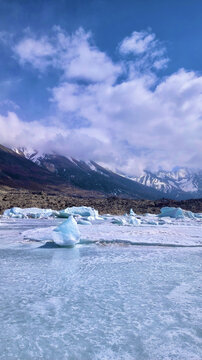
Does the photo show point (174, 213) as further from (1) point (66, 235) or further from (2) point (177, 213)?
(1) point (66, 235)

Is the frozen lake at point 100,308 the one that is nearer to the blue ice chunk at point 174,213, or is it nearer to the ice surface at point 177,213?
the blue ice chunk at point 174,213

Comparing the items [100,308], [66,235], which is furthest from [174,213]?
[100,308]

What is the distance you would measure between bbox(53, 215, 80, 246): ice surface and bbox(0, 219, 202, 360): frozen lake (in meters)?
1.55

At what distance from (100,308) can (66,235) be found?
468 cm

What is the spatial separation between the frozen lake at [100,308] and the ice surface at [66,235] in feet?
5.09

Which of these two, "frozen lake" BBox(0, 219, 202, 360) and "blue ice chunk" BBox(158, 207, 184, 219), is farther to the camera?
"blue ice chunk" BBox(158, 207, 184, 219)

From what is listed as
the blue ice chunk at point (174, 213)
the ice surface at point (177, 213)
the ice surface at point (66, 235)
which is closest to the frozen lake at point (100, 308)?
the ice surface at point (66, 235)

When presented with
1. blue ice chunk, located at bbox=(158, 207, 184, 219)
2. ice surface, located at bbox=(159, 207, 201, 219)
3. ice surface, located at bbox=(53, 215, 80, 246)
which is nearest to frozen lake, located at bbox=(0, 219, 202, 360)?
→ ice surface, located at bbox=(53, 215, 80, 246)

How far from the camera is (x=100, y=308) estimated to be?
10.9ft

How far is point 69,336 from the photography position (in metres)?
2.64

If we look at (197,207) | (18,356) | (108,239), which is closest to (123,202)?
(197,207)

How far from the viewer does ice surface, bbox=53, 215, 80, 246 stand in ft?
25.5

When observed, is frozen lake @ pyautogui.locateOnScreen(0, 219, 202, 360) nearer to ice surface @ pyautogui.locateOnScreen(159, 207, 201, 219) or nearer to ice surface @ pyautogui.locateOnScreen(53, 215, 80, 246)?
ice surface @ pyautogui.locateOnScreen(53, 215, 80, 246)

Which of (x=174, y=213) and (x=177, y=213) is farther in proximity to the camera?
(x=174, y=213)
